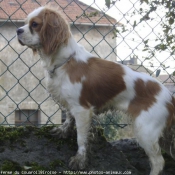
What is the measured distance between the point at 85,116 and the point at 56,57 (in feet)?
1.58

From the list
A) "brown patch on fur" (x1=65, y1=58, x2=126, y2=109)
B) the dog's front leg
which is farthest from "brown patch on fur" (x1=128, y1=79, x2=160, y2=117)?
the dog's front leg

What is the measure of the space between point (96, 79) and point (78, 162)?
605 mm

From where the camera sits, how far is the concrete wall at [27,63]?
347cm

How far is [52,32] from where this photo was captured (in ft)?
8.94

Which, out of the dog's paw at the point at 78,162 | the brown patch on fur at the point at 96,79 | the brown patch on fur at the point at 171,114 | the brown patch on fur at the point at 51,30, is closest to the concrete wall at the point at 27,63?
the brown patch on fur at the point at 51,30

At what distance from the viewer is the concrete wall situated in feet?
11.4

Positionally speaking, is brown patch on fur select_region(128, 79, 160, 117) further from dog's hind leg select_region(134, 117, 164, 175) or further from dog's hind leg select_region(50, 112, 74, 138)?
dog's hind leg select_region(50, 112, 74, 138)

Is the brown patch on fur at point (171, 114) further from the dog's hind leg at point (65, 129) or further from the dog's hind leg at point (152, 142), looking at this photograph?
the dog's hind leg at point (65, 129)

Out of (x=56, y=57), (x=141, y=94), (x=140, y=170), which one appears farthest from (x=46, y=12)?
(x=140, y=170)

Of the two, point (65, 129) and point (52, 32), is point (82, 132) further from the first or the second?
point (52, 32)

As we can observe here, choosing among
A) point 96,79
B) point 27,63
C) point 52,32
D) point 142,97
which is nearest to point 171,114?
point 142,97

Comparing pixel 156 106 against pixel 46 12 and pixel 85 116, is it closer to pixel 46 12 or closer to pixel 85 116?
pixel 85 116

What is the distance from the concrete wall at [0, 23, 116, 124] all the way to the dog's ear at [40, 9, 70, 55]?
474 mm

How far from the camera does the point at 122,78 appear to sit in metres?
2.82
